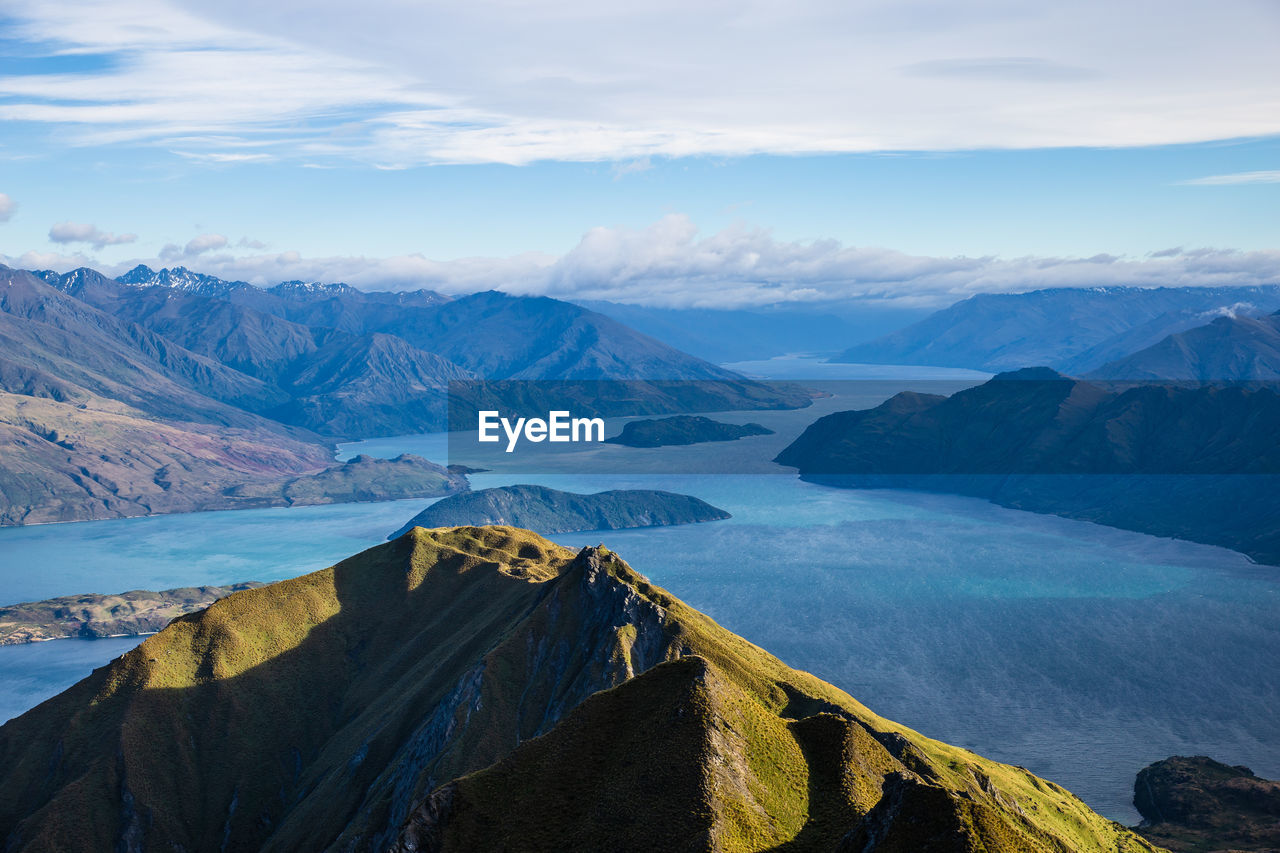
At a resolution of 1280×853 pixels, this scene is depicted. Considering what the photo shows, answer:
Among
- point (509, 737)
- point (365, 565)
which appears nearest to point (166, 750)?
point (365, 565)

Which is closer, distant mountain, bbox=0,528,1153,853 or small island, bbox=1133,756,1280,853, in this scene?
distant mountain, bbox=0,528,1153,853

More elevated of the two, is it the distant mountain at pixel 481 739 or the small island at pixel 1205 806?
the distant mountain at pixel 481 739

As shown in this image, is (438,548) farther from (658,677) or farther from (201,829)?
(658,677)

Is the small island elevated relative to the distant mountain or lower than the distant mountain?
lower

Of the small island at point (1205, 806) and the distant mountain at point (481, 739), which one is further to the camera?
the small island at point (1205, 806)
